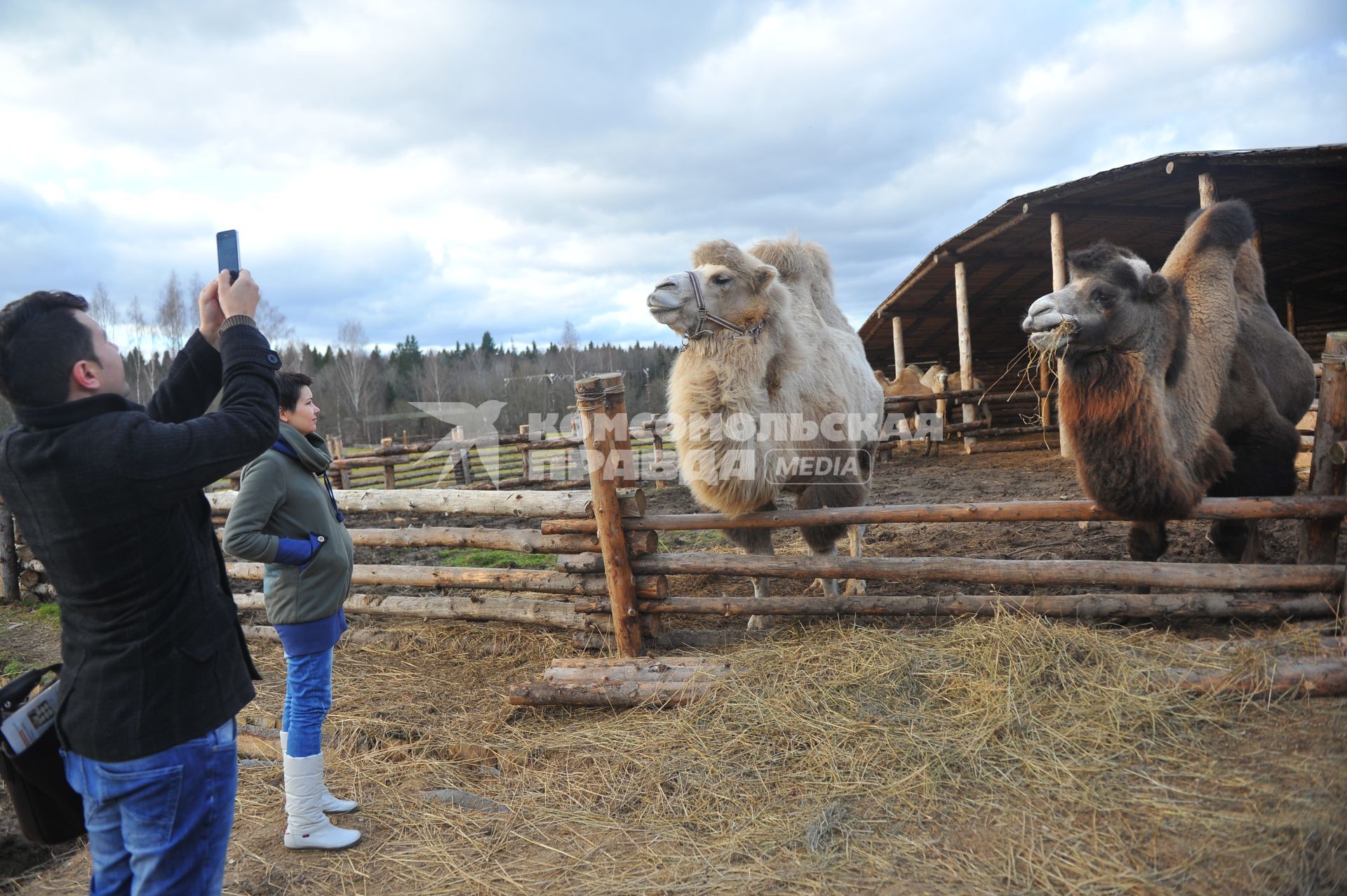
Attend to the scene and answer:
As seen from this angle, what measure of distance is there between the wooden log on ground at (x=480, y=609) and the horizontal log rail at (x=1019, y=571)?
81cm

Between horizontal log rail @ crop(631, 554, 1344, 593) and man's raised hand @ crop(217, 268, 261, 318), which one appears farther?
horizontal log rail @ crop(631, 554, 1344, 593)

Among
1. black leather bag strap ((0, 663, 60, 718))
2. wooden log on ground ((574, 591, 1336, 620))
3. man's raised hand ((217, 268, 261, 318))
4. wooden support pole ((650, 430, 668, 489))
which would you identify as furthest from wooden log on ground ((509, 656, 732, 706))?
wooden support pole ((650, 430, 668, 489))

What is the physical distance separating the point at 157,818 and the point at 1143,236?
16721 mm

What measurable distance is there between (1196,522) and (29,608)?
12.7 meters

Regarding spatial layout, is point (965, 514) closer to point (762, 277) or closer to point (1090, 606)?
point (1090, 606)

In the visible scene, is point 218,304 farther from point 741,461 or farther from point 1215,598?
point 1215,598

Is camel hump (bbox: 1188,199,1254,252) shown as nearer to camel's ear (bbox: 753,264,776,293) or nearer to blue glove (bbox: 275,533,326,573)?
camel's ear (bbox: 753,264,776,293)

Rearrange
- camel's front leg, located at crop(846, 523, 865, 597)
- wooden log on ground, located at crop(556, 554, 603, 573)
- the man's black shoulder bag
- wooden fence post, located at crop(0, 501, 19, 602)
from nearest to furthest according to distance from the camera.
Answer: the man's black shoulder bag → wooden log on ground, located at crop(556, 554, 603, 573) → camel's front leg, located at crop(846, 523, 865, 597) → wooden fence post, located at crop(0, 501, 19, 602)

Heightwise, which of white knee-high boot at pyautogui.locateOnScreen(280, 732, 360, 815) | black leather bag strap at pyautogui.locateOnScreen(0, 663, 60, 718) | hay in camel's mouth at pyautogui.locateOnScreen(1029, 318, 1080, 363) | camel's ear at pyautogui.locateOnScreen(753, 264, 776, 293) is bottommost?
white knee-high boot at pyautogui.locateOnScreen(280, 732, 360, 815)

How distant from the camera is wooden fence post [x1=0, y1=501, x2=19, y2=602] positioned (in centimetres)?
866

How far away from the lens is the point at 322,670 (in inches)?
130

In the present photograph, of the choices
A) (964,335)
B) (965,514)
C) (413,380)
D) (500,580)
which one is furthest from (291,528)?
(413,380)

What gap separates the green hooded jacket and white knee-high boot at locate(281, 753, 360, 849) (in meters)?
0.65

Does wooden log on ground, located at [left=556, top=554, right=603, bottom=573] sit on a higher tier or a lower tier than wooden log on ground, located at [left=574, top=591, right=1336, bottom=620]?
higher
